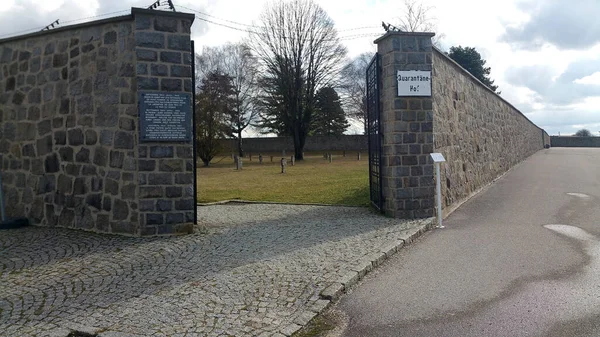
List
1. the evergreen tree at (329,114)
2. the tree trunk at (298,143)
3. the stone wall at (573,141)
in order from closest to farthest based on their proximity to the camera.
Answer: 1. the tree trunk at (298,143)
2. the evergreen tree at (329,114)
3. the stone wall at (573,141)

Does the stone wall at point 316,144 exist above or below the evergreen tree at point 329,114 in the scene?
below

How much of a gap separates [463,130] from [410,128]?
376cm

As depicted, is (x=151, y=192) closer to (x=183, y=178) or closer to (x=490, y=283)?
(x=183, y=178)

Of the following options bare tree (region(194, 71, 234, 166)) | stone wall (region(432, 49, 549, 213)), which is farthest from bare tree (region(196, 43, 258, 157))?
stone wall (region(432, 49, 549, 213))

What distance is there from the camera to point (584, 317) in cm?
422

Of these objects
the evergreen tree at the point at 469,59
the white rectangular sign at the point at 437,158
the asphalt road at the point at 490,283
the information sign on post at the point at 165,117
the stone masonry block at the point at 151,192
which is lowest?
the asphalt road at the point at 490,283

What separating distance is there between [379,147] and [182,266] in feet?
16.7

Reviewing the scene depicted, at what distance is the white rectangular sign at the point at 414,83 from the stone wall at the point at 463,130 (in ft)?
2.07

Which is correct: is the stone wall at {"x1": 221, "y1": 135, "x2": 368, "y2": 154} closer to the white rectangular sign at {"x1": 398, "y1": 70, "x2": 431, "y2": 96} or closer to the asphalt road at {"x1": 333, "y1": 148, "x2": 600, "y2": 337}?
the white rectangular sign at {"x1": 398, "y1": 70, "x2": 431, "y2": 96}

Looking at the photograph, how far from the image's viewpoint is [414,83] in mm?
9070

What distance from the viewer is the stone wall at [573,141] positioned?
6675 centimetres

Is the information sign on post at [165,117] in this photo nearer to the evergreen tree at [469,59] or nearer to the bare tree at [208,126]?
the bare tree at [208,126]

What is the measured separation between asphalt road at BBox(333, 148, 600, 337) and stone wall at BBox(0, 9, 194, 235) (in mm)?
3932

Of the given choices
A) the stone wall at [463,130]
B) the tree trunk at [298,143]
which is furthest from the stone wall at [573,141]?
the stone wall at [463,130]
